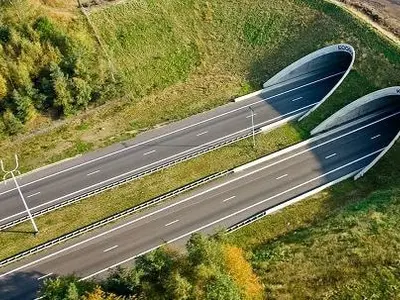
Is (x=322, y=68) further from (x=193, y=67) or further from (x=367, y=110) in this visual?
(x=193, y=67)

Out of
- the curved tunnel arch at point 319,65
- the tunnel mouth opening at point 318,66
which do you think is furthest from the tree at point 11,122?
the tunnel mouth opening at point 318,66

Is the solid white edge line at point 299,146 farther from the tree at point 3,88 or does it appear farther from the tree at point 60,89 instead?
the tree at point 3,88

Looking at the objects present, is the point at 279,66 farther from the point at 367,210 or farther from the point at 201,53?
the point at 367,210

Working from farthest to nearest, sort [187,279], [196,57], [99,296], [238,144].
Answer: [196,57] → [238,144] → [99,296] → [187,279]

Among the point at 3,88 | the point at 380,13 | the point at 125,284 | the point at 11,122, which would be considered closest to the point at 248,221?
the point at 125,284

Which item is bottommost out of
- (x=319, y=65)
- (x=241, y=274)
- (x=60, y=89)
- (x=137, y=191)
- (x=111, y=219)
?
(x=111, y=219)

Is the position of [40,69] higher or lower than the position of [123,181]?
higher
